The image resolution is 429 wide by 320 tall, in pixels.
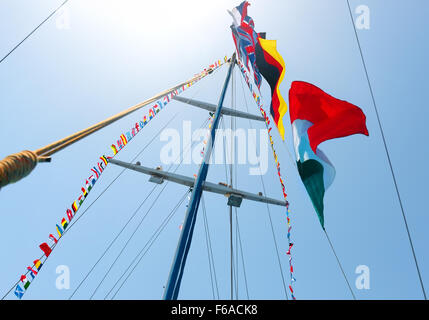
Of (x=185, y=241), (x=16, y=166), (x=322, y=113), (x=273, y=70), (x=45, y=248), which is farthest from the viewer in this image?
(x=273, y=70)

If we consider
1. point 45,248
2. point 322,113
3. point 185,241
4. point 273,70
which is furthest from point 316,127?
point 45,248

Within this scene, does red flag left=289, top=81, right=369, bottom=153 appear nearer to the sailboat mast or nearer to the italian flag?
the italian flag

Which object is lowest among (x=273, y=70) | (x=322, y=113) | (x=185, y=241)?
(x=185, y=241)

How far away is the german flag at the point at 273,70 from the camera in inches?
330

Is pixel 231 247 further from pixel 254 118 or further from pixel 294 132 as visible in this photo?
pixel 254 118

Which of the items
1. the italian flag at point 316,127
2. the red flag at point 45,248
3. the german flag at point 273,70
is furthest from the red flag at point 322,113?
the red flag at point 45,248

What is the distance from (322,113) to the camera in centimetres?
718

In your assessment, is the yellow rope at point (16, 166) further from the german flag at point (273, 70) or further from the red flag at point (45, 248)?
the german flag at point (273, 70)

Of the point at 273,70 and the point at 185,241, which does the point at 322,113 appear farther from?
the point at 185,241

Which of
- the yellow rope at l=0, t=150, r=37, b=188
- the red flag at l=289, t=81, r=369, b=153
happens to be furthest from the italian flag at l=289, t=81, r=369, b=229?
the yellow rope at l=0, t=150, r=37, b=188

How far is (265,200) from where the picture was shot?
323 inches

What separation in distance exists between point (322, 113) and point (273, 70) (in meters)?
2.72
